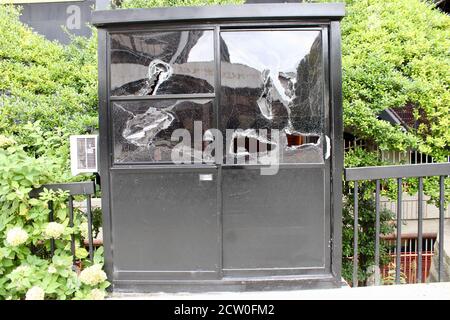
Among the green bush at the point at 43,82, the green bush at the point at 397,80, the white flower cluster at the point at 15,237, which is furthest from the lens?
the green bush at the point at 43,82

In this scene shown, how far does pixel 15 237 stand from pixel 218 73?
244 centimetres

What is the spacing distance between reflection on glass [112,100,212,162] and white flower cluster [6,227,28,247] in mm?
1073

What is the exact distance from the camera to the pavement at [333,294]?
3.10 meters

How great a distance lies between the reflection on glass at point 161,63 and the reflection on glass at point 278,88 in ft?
0.74

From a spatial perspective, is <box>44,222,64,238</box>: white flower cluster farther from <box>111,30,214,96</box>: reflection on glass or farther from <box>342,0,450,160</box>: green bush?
<box>342,0,450,160</box>: green bush

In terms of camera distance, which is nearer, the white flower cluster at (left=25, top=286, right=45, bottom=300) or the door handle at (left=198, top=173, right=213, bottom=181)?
the white flower cluster at (left=25, top=286, right=45, bottom=300)

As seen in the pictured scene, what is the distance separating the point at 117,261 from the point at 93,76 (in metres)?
2.78

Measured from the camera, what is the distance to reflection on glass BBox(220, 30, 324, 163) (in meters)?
3.24

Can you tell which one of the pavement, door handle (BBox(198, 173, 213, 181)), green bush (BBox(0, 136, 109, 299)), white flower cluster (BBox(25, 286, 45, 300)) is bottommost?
the pavement

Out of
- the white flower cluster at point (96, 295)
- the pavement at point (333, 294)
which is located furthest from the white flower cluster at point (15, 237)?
the pavement at point (333, 294)

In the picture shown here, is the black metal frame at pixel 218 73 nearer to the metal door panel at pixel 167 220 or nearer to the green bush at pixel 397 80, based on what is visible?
the metal door panel at pixel 167 220

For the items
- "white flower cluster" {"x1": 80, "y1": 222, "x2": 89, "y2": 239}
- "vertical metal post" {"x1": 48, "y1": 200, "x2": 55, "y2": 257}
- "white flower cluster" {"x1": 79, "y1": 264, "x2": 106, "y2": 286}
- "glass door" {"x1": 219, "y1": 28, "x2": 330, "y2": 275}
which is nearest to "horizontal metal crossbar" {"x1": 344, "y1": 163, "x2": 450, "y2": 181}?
"glass door" {"x1": 219, "y1": 28, "x2": 330, "y2": 275}

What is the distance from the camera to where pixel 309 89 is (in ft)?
10.7
